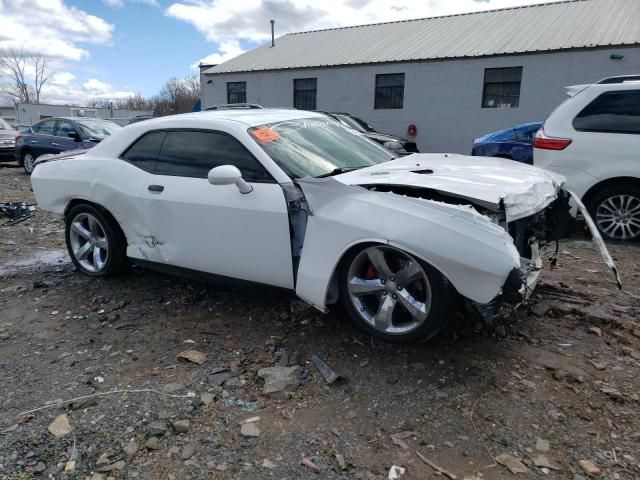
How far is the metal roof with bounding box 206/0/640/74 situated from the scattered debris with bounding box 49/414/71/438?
1610cm

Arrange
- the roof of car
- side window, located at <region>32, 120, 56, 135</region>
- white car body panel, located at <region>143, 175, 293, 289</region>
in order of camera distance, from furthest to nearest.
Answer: side window, located at <region>32, 120, 56, 135</region> → the roof of car → white car body panel, located at <region>143, 175, 293, 289</region>

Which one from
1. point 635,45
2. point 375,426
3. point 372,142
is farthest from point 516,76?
point 375,426

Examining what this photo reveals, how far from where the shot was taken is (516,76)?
15742 mm

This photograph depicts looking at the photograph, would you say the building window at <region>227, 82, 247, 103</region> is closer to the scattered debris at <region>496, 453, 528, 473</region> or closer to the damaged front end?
the damaged front end

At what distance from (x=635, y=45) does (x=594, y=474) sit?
15116 millimetres

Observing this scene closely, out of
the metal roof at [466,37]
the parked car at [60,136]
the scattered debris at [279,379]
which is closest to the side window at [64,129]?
the parked car at [60,136]

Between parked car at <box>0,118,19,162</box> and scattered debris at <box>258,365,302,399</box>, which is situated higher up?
parked car at <box>0,118,19,162</box>

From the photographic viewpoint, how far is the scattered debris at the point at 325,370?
2894 mm

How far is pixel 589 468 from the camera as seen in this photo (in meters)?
2.17

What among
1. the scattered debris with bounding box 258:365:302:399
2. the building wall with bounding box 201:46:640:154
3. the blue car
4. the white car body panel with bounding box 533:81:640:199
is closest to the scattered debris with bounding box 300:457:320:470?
the scattered debris with bounding box 258:365:302:399

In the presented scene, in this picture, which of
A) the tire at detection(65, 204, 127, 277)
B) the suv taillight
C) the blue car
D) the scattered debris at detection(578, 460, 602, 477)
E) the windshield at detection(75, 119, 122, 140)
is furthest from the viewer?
the windshield at detection(75, 119, 122, 140)

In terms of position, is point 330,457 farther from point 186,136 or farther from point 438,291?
point 186,136

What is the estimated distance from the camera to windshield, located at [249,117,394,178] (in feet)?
11.5

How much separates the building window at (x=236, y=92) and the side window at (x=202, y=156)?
19.2 m
